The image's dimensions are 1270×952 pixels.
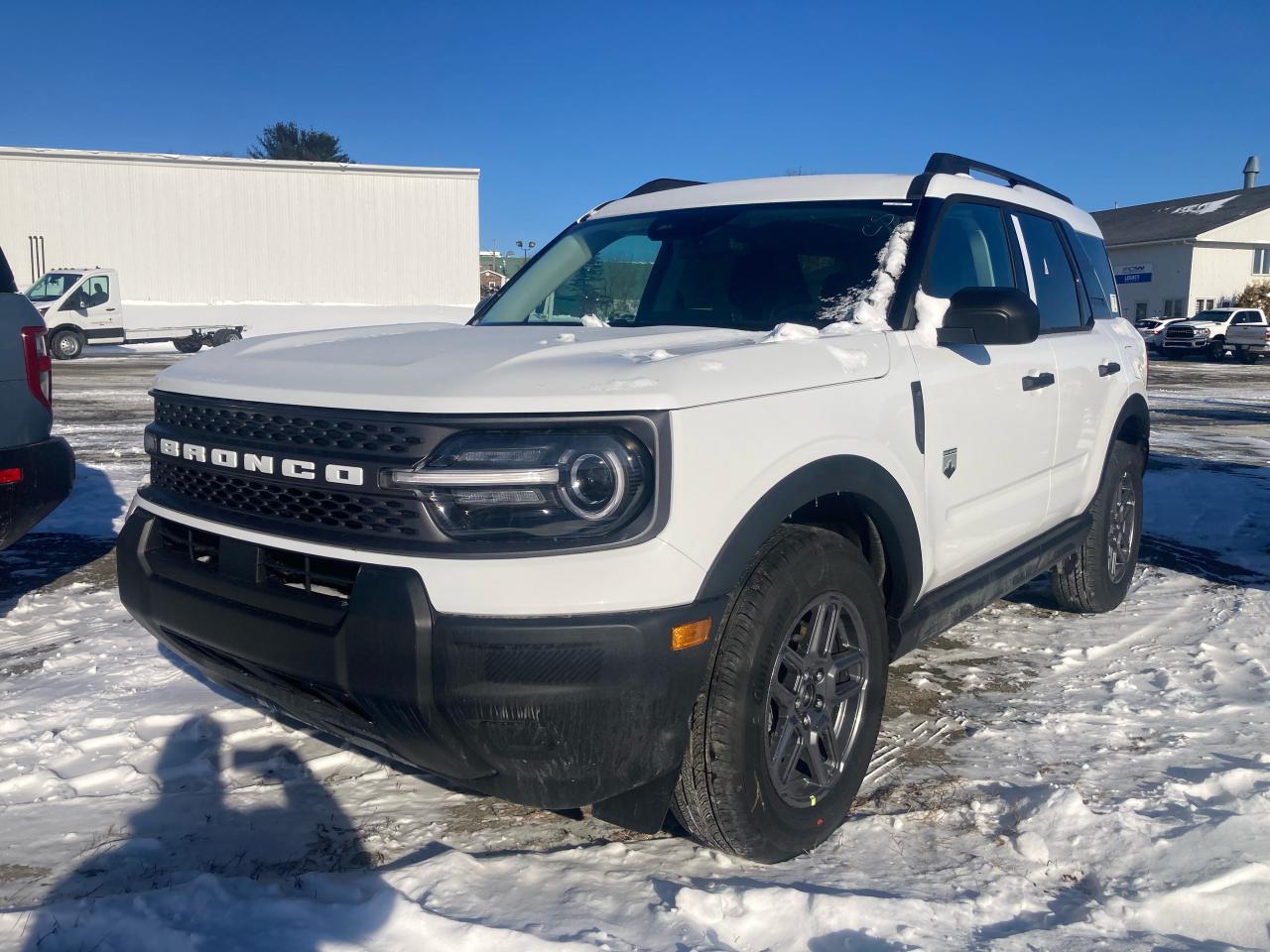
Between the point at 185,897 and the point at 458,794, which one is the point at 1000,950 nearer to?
the point at 458,794

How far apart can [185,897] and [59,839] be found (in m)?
0.59

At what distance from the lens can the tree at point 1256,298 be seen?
45.2 metres

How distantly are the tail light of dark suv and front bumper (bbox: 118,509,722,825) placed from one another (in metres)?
2.61

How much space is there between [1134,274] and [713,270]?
53613 mm

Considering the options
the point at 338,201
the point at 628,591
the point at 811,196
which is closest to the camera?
the point at 628,591

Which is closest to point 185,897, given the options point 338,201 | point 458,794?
point 458,794

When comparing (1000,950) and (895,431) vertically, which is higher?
(895,431)

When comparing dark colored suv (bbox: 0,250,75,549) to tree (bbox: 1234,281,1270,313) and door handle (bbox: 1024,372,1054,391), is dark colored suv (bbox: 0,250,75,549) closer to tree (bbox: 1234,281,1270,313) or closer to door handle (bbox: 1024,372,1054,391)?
door handle (bbox: 1024,372,1054,391)

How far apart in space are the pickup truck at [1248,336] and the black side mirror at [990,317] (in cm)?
3312

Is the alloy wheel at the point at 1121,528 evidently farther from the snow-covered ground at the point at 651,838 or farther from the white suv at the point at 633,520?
the white suv at the point at 633,520

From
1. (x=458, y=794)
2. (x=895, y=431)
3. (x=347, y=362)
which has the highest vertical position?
(x=347, y=362)

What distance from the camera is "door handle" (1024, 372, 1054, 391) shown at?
12.7ft

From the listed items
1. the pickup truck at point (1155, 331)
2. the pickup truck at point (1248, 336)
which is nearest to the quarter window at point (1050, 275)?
the pickup truck at point (1248, 336)

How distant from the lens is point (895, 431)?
3070 millimetres
